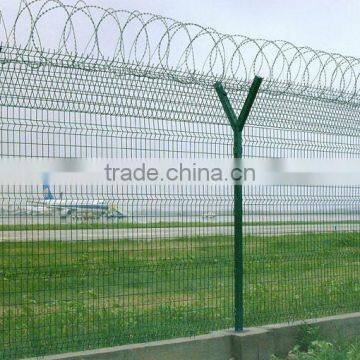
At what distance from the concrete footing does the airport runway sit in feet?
2.88

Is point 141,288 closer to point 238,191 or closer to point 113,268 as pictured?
point 113,268

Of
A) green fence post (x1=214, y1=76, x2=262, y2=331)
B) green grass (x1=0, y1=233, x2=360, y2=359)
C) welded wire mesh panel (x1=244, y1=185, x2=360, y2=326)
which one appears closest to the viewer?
green grass (x1=0, y1=233, x2=360, y2=359)

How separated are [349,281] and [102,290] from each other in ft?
11.4

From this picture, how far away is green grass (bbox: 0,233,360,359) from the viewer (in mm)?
6796

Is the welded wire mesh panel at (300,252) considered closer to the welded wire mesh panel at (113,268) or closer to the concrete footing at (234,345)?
the concrete footing at (234,345)

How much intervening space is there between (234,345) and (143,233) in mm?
1344

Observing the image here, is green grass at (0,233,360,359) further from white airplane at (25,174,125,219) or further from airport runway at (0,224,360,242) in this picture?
white airplane at (25,174,125,219)

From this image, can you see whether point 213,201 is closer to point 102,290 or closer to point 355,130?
point 102,290

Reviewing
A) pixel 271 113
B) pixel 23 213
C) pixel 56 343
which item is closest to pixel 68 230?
pixel 23 213

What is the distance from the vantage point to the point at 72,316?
24.0ft

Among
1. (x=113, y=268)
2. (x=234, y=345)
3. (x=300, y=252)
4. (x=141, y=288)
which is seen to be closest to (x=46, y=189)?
(x=113, y=268)

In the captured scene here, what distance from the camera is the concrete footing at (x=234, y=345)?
682 cm

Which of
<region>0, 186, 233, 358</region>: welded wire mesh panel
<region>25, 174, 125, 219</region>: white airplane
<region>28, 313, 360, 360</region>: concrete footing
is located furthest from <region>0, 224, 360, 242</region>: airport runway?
<region>28, 313, 360, 360</region>: concrete footing

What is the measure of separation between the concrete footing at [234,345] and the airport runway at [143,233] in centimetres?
88
